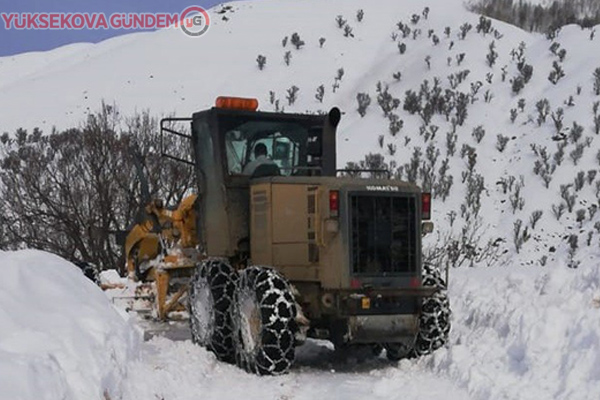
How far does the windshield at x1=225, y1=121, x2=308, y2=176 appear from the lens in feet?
31.4

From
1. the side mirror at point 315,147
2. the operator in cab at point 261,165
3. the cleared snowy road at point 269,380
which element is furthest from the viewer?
the side mirror at point 315,147

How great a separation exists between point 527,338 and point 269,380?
2340 millimetres

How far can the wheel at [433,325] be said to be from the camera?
8703 millimetres

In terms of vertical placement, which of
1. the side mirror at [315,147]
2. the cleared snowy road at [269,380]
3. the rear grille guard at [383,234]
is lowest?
the cleared snowy road at [269,380]

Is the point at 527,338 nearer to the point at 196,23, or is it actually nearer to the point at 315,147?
the point at 315,147

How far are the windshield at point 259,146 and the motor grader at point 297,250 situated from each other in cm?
1

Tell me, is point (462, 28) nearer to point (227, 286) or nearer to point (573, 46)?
point (573, 46)

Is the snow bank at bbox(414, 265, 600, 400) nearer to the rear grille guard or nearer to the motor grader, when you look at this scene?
the motor grader

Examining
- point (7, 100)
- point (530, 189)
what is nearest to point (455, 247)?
point (530, 189)

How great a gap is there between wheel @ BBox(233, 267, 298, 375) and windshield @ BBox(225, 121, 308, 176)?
1519 millimetres

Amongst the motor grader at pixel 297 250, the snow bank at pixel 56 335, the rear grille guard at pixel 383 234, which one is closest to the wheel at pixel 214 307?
the motor grader at pixel 297 250

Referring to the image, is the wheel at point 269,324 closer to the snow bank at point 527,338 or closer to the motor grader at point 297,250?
the motor grader at point 297,250

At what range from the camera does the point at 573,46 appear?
104 ft

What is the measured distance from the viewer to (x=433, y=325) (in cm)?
870
